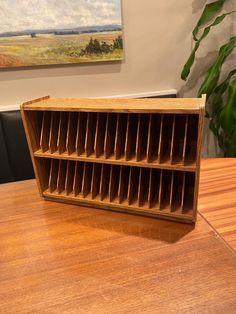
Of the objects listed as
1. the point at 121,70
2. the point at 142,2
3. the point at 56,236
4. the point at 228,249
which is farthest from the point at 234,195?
the point at 142,2

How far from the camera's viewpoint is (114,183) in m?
0.92

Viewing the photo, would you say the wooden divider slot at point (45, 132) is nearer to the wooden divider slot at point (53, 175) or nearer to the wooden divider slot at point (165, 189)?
the wooden divider slot at point (53, 175)

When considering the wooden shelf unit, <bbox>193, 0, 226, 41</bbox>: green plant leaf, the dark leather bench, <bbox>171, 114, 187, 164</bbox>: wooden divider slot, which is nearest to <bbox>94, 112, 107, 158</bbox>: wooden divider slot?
the wooden shelf unit

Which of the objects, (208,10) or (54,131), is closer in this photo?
(54,131)

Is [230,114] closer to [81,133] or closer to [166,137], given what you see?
[166,137]

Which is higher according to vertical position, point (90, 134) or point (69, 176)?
point (90, 134)

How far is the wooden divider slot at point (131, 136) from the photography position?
32.7 inches

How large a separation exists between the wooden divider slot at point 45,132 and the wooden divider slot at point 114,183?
0.73 ft

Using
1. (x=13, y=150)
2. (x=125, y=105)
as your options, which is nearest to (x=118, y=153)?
(x=125, y=105)

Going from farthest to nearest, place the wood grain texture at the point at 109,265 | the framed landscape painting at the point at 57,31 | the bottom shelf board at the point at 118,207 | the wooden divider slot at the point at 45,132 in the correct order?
the framed landscape painting at the point at 57,31 → the wooden divider slot at the point at 45,132 → the bottom shelf board at the point at 118,207 → the wood grain texture at the point at 109,265

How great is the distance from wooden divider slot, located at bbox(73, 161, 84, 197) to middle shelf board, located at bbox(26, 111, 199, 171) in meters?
0.07

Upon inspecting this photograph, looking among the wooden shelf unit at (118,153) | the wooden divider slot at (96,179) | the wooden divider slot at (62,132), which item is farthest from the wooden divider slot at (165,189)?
the wooden divider slot at (62,132)

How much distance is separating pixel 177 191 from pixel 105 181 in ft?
0.73

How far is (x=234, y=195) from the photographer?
0.94 metres
